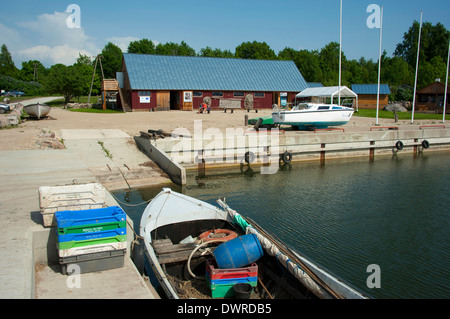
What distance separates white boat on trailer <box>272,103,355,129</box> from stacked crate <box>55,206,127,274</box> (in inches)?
824

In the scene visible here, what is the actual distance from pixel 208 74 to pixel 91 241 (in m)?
40.8

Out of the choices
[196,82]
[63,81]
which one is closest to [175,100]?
[196,82]

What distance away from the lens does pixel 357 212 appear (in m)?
14.2

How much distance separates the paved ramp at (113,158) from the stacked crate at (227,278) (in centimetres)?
979

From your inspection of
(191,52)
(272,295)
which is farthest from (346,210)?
(191,52)

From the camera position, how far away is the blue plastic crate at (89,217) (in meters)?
6.96

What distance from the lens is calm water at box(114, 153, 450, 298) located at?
956 cm

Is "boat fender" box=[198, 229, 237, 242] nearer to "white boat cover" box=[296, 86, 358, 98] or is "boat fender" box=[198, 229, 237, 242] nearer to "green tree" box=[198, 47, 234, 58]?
"white boat cover" box=[296, 86, 358, 98]

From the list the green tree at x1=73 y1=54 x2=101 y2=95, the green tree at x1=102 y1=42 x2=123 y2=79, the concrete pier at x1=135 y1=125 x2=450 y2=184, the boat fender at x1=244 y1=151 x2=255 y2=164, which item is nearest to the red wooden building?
the green tree at x1=73 y1=54 x2=101 y2=95

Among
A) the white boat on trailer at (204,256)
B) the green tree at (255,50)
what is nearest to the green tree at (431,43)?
the green tree at (255,50)

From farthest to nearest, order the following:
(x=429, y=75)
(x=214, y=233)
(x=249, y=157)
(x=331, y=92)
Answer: (x=429, y=75)
(x=331, y=92)
(x=249, y=157)
(x=214, y=233)

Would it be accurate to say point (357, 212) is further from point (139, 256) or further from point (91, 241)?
point (91, 241)
